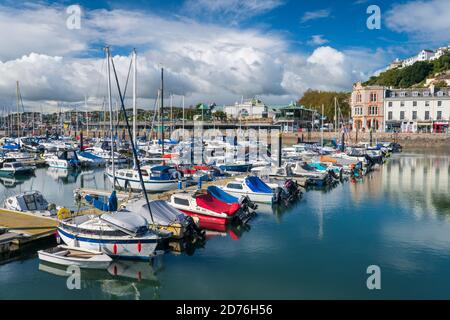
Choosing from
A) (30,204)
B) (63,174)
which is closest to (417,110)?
(63,174)

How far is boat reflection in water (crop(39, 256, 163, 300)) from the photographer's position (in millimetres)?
16984

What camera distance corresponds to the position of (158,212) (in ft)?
74.2

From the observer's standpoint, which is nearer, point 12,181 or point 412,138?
point 12,181

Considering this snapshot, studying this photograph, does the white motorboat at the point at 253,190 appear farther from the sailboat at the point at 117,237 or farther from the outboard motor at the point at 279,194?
the sailboat at the point at 117,237

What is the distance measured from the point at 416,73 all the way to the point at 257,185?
14501 cm

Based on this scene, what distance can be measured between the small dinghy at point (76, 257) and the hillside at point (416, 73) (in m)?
154

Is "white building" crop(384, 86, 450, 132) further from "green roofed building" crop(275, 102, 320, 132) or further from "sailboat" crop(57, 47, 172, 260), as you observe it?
"sailboat" crop(57, 47, 172, 260)

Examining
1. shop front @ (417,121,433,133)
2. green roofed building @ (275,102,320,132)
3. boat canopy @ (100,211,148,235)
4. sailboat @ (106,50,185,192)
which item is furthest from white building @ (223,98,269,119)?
boat canopy @ (100,211,148,235)

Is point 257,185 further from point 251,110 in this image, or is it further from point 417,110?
point 251,110

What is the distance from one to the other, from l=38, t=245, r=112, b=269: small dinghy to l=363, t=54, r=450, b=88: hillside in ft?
506
